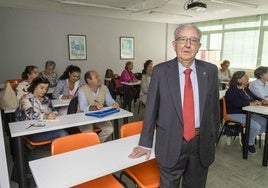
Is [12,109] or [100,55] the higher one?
[100,55]

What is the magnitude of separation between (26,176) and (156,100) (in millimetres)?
1627

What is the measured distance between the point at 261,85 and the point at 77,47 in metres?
5.48

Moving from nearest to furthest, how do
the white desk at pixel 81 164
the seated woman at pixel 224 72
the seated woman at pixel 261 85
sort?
the white desk at pixel 81 164
the seated woman at pixel 261 85
the seated woman at pixel 224 72

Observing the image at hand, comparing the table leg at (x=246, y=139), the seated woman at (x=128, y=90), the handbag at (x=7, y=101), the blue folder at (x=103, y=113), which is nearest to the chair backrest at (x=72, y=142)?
the blue folder at (x=103, y=113)

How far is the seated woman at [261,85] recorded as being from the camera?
3623mm

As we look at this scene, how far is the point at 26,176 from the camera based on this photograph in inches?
84.4

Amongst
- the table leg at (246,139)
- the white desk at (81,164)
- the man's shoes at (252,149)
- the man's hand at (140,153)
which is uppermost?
the man's hand at (140,153)

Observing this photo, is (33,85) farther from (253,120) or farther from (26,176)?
(253,120)

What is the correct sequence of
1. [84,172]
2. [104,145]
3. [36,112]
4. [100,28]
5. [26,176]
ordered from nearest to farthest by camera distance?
[84,172], [104,145], [26,176], [36,112], [100,28]

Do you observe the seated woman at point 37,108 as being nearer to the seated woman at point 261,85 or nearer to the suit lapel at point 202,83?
the suit lapel at point 202,83

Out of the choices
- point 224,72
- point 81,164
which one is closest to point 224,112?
point 81,164

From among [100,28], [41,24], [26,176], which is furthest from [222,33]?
[26,176]

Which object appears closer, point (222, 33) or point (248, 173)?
point (248, 173)

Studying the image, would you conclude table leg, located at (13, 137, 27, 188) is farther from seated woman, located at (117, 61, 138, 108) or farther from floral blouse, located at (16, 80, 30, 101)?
seated woman, located at (117, 61, 138, 108)
